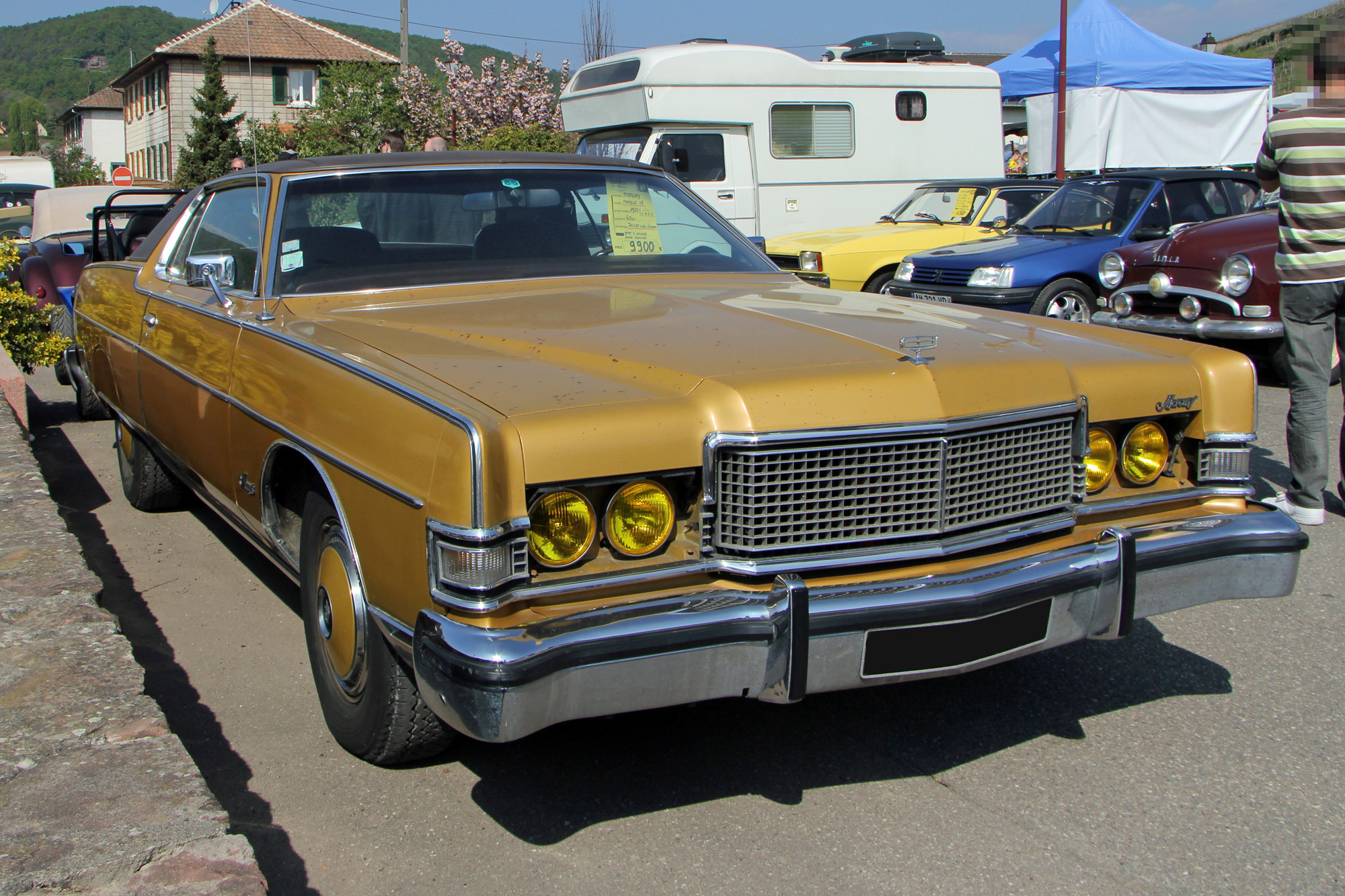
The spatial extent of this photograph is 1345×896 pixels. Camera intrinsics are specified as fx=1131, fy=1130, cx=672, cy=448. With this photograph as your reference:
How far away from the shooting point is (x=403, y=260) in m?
3.62

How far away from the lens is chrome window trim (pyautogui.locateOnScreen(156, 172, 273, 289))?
11.6 ft

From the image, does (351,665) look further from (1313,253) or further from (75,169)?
(75,169)

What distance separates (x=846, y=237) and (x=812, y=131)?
2575 millimetres

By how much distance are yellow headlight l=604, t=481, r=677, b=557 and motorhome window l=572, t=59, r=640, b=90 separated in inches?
406

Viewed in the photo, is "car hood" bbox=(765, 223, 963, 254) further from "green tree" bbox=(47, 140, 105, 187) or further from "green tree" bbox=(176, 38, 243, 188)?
"green tree" bbox=(47, 140, 105, 187)

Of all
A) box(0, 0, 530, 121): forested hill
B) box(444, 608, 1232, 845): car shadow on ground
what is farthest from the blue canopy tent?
box(0, 0, 530, 121): forested hill

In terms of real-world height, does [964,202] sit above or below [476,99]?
below

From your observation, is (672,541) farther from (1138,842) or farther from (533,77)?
(533,77)

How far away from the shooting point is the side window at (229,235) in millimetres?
3730

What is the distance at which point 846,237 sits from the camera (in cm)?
1077

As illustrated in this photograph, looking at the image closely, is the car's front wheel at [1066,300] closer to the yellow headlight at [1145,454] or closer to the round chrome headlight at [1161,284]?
the round chrome headlight at [1161,284]

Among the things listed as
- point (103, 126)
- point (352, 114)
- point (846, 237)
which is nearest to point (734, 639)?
point (846, 237)

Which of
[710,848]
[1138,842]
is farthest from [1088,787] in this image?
[710,848]

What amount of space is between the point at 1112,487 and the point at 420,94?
27.9 m
